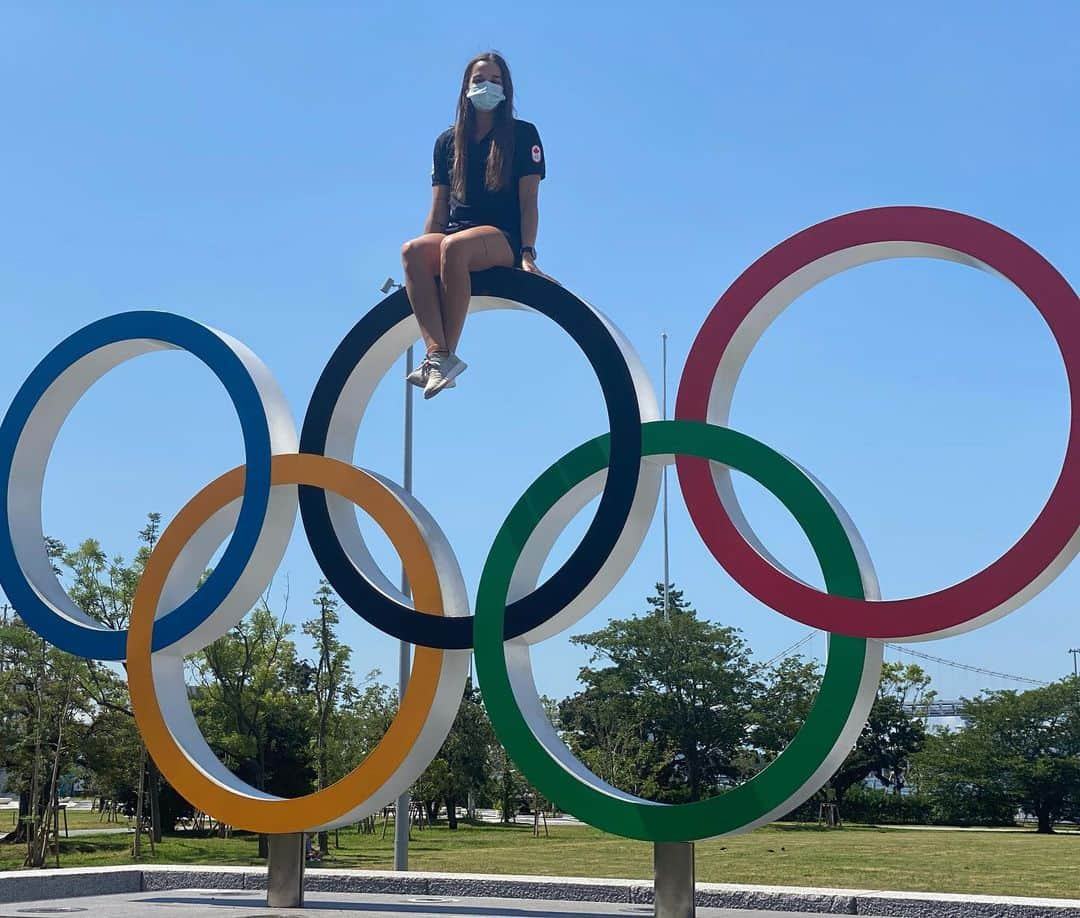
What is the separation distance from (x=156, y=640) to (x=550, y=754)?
14.2ft

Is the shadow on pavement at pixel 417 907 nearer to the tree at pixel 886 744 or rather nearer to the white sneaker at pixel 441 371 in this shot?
the white sneaker at pixel 441 371

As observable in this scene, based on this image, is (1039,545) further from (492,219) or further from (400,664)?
(400,664)

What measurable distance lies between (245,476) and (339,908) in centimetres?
434

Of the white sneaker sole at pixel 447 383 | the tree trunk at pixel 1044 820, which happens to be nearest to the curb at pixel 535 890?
the white sneaker sole at pixel 447 383

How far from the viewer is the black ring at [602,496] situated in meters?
11.5

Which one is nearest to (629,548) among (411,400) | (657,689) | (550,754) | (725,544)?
(725,544)

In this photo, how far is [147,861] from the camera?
2758 cm

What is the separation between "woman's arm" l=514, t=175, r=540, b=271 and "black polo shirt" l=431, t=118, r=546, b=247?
0.16ft

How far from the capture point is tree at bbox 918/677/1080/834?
143ft

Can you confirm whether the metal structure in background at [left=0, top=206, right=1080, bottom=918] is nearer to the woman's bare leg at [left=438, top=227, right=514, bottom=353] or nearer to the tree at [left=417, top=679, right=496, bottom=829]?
the woman's bare leg at [left=438, top=227, right=514, bottom=353]

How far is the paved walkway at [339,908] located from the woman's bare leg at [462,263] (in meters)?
5.40

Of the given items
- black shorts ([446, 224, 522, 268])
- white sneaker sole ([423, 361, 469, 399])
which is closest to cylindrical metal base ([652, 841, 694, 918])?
white sneaker sole ([423, 361, 469, 399])

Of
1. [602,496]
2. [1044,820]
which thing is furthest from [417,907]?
[1044,820]

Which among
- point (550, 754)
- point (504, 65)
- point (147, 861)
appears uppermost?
point (504, 65)
